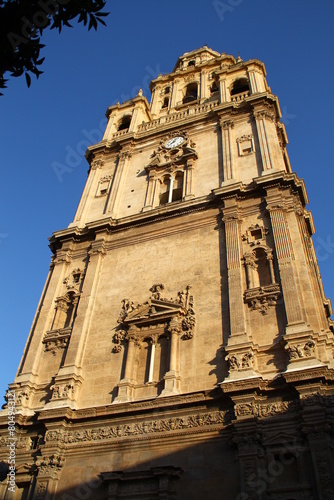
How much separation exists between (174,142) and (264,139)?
555 centimetres

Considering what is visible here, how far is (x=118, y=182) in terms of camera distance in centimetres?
2523

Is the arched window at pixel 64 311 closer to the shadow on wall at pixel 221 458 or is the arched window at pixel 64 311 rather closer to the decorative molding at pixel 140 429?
the decorative molding at pixel 140 429

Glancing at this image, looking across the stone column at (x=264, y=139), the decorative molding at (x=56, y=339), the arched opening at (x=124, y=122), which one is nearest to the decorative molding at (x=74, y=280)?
the decorative molding at (x=56, y=339)

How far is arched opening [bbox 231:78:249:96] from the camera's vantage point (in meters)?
29.2

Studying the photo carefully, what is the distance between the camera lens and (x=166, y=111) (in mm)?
32375

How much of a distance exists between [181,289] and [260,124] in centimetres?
1041

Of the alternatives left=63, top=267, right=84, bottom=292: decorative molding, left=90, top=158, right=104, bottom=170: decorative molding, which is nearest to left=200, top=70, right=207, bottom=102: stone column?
left=90, top=158, right=104, bottom=170: decorative molding

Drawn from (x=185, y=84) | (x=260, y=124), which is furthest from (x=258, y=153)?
(x=185, y=84)

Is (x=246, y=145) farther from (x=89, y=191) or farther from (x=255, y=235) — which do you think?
(x=89, y=191)

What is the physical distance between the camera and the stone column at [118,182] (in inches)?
933

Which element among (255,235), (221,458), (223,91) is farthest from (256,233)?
(223,91)

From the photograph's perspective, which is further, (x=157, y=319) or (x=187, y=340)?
(x=157, y=319)

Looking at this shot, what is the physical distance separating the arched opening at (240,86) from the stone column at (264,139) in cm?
543

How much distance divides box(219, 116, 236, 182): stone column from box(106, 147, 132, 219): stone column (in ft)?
18.4
